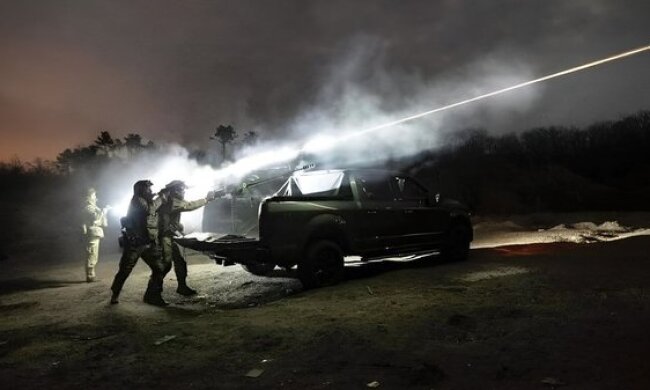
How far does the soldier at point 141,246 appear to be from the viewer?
304 inches

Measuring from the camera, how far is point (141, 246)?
25.4 feet

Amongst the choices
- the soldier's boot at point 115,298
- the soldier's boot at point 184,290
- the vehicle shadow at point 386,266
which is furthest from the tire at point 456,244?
the soldier's boot at point 115,298

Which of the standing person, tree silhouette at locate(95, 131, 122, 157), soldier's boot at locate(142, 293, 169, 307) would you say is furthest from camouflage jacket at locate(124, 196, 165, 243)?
tree silhouette at locate(95, 131, 122, 157)

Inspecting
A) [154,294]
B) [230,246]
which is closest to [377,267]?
[230,246]

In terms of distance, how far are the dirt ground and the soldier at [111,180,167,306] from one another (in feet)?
1.19

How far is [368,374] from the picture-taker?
425 centimetres

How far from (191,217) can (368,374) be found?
20.0ft

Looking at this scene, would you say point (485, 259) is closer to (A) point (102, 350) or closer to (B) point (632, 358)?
(B) point (632, 358)

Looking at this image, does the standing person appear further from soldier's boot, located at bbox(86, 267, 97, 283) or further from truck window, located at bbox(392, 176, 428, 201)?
truck window, located at bbox(392, 176, 428, 201)

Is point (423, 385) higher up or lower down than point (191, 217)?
lower down

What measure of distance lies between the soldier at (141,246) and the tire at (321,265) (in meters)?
2.17

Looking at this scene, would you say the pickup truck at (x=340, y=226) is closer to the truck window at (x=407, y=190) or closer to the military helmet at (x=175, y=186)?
the truck window at (x=407, y=190)

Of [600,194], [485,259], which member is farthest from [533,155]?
[485,259]

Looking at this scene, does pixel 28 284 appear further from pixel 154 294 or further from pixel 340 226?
pixel 340 226
